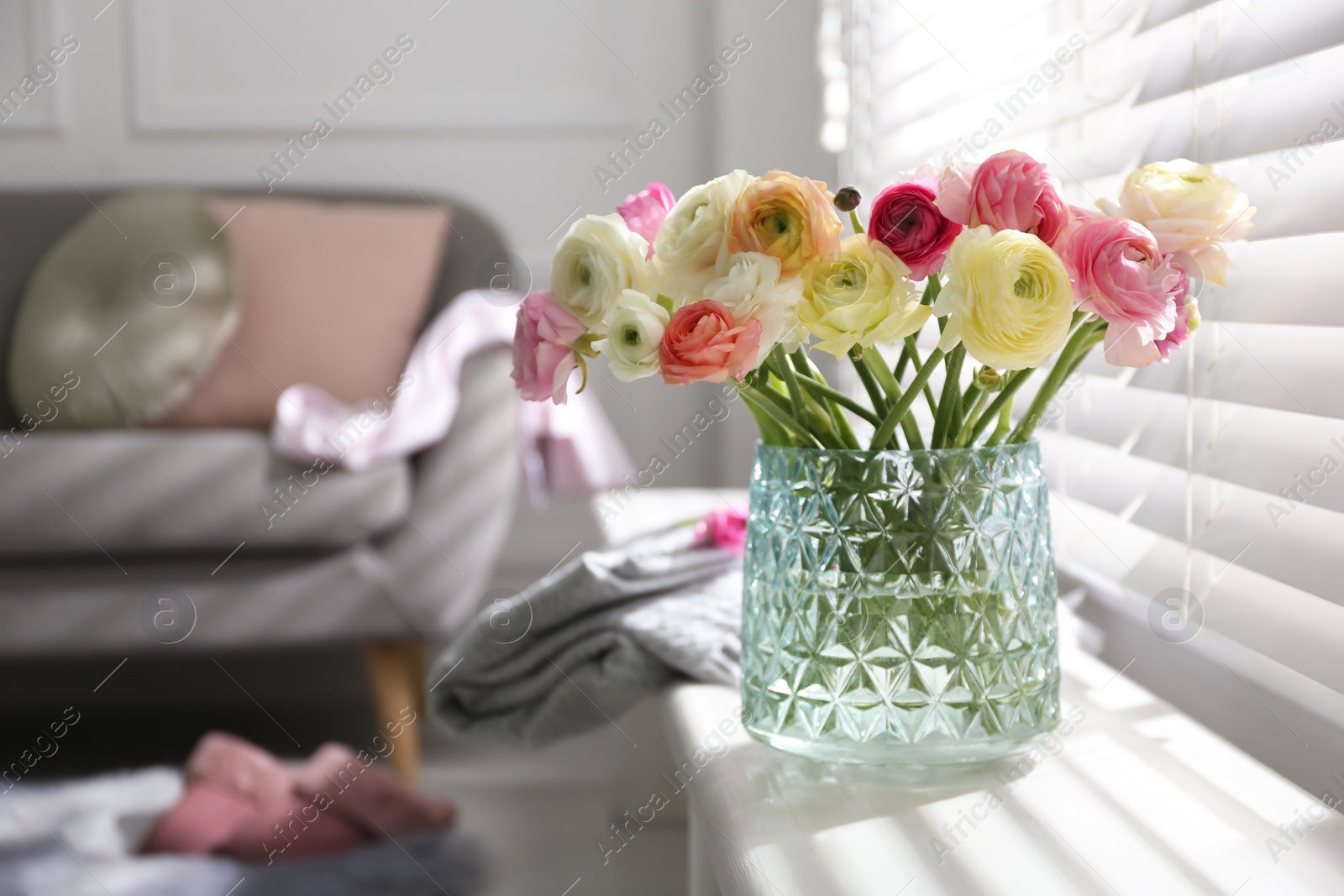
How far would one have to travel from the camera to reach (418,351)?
1.88 metres

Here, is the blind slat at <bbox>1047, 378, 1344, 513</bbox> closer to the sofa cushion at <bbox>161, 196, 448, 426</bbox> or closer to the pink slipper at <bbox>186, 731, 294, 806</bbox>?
the pink slipper at <bbox>186, 731, 294, 806</bbox>

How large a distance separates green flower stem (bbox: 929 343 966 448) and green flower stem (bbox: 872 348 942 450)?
0.02 meters

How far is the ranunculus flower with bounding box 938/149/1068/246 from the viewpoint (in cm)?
53

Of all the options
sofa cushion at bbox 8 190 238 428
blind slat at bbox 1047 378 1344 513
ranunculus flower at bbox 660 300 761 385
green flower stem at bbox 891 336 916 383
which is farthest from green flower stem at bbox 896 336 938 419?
sofa cushion at bbox 8 190 238 428

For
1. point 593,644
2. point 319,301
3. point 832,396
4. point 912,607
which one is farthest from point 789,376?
point 319,301

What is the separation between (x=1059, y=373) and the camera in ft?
1.98

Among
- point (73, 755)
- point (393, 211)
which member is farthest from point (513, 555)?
point (73, 755)

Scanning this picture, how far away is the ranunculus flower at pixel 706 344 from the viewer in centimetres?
51

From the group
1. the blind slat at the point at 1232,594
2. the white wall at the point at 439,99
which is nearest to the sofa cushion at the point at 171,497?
the white wall at the point at 439,99

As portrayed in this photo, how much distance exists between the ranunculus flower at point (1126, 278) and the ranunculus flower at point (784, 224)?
113 mm

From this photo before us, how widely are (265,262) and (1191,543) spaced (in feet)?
6.18

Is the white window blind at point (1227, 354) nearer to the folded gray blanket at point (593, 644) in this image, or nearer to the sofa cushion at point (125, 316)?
the folded gray blanket at point (593, 644)

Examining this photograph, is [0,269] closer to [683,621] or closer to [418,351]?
[418,351]

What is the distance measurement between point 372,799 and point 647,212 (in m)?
1.19
